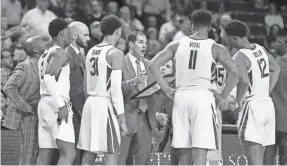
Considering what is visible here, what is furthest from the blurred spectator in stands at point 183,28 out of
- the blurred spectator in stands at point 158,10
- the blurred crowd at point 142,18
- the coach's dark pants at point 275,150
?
the coach's dark pants at point 275,150

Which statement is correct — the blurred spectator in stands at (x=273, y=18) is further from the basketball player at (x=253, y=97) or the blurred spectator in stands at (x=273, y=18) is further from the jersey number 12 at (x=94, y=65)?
the jersey number 12 at (x=94, y=65)

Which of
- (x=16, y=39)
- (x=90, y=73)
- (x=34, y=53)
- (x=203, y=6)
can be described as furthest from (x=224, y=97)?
(x=203, y=6)

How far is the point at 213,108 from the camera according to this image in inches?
308

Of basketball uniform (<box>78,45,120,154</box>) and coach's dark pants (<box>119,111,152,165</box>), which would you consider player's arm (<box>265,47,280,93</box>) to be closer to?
coach's dark pants (<box>119,111,152,165</box>)

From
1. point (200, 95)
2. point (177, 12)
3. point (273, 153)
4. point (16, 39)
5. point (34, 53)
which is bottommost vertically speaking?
point (273, 153)

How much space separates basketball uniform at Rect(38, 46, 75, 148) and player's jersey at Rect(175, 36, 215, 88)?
1.41m

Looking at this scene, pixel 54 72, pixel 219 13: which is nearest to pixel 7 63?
pixel 54 72

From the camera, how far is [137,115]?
9.17 m

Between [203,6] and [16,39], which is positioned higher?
[203,6]

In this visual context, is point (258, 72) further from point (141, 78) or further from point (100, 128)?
point (100, 128)

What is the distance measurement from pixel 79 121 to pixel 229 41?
2.20 metres

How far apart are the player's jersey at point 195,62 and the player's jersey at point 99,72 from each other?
861 millimetres

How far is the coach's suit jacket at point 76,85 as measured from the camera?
8797 mm

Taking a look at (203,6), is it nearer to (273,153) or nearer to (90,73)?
(273,153)
